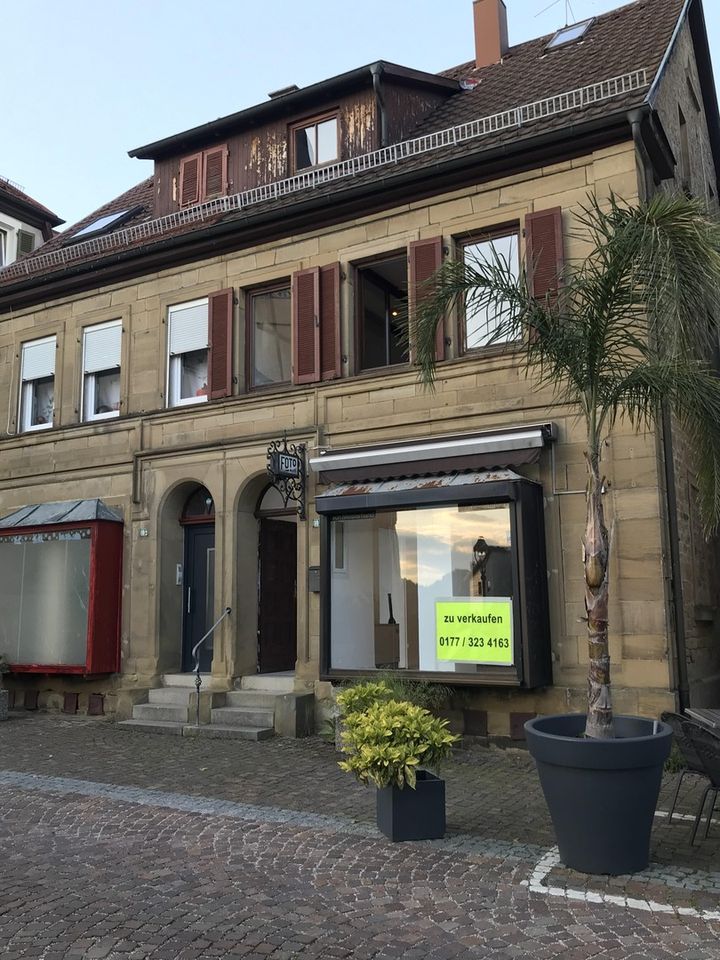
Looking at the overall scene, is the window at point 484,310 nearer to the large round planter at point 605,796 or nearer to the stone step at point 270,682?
the stone step at point 270,682

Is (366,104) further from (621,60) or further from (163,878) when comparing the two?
(163,878)

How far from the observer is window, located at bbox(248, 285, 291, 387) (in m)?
13.3

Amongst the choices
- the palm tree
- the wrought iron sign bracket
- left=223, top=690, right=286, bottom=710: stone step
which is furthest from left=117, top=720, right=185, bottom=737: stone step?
the palm tree

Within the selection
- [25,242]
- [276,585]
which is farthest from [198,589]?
Result: [25,242]

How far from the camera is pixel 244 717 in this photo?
450 inches

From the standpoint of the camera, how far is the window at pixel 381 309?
12445 mm

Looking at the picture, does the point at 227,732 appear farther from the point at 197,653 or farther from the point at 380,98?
the point at 380,98

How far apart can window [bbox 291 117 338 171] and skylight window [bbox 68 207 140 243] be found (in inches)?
179

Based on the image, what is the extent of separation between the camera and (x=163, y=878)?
5660 millimetres

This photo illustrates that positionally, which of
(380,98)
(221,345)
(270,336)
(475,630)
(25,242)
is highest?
(25,242)

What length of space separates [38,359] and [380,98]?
743 cm

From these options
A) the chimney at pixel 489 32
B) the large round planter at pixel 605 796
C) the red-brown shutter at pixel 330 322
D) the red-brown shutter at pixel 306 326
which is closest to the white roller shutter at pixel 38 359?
the red-brown shutter at pixel 306 326

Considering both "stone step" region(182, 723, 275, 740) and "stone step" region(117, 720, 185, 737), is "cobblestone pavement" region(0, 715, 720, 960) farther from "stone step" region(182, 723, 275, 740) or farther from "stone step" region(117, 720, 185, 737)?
"stone step" region(117, 720, 185, 737)

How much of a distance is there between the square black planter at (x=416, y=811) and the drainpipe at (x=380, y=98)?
10335 millimetres
